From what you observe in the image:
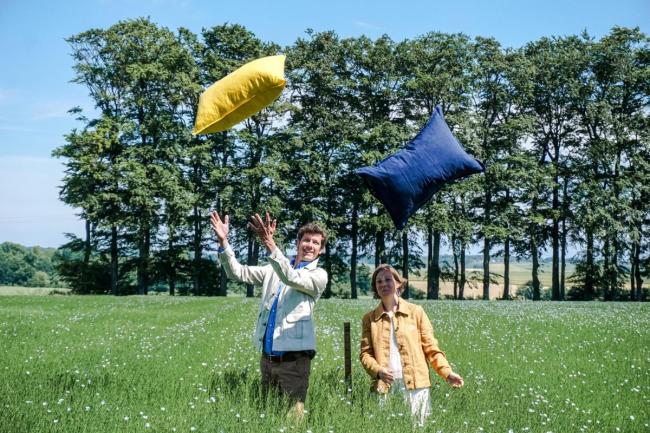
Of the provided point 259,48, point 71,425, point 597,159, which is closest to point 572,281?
point 597,159

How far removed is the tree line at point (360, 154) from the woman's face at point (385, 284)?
36.7 m

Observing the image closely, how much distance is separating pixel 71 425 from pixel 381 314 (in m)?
3.11

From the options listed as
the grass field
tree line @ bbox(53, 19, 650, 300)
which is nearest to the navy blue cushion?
the grass field

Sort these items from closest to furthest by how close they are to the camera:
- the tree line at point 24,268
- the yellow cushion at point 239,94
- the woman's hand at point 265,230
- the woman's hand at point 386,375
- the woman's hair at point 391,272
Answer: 1. the woman's hand at point 265,230
2. the woman's hand at point 386,375
3. the woman's hair at point 391,272
4. the yellow cushion at point 239,94
5. the tree line at point 24,268

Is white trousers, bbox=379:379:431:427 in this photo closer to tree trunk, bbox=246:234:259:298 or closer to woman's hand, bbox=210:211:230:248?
woman's hand, bbox=210:211:230:248

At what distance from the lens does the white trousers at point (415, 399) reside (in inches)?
226

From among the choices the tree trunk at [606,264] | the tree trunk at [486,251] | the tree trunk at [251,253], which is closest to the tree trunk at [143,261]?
the tree trunk at [251,253]

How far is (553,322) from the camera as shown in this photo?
18.5 meters

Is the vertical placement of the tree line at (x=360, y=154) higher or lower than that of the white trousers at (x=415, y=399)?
higher

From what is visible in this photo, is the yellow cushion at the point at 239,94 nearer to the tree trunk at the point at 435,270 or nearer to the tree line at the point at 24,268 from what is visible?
the tree trunk at the point at 435,270

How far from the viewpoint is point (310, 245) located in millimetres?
5691

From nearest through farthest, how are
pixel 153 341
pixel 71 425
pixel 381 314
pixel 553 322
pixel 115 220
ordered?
1. pixel 71 425
2. pixel 381 314
3. pixel 153 341
4. pixel 553 322
5. pixel 115 220

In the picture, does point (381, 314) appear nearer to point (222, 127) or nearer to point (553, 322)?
point (222, 127)

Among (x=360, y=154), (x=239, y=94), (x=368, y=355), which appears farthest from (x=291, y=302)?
(x=360, y=154)
